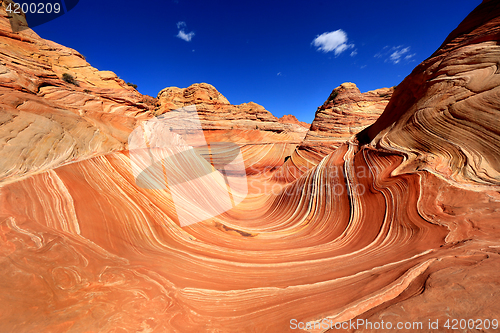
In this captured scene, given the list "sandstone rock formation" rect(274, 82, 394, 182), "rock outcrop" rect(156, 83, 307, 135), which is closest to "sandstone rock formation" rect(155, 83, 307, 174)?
"rock outcrop" rect(156, 83, 307, 135)

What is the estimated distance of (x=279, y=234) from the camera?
4.37 meters

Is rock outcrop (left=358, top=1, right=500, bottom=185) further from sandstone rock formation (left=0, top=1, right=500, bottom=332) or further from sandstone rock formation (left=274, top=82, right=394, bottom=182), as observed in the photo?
sandstone rock formation (left=274, top=82, right=394, bottom=182)

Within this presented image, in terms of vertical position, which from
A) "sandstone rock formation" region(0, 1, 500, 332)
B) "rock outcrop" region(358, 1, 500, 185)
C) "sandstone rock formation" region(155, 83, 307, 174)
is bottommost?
"sandstone rock formation" region(0, 1, 500, 332)

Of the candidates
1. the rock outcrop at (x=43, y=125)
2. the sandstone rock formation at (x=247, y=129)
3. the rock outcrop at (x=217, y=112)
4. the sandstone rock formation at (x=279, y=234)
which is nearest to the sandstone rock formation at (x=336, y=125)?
the sandstone rock formation at (x=247, y=129)

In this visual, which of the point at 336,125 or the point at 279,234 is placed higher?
the point at 336,125

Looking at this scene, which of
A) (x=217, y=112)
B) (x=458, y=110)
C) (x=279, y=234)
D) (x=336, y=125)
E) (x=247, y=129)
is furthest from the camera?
(x=217, y=112)

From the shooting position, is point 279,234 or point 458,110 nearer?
point 458,110

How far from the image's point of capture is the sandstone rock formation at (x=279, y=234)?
1.47 meters

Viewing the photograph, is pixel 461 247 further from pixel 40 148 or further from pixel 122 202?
pixel 40 148

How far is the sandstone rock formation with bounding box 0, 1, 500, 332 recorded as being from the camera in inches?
57.9

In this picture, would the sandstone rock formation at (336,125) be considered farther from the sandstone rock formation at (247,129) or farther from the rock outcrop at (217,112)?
the rock outcrop at (217,112)

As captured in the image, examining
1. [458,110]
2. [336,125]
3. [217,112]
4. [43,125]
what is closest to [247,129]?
[217,112]

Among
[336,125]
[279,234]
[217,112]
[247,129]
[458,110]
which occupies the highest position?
Answer: [217,112]

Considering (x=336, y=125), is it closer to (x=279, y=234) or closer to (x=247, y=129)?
(x=247, y=129)
